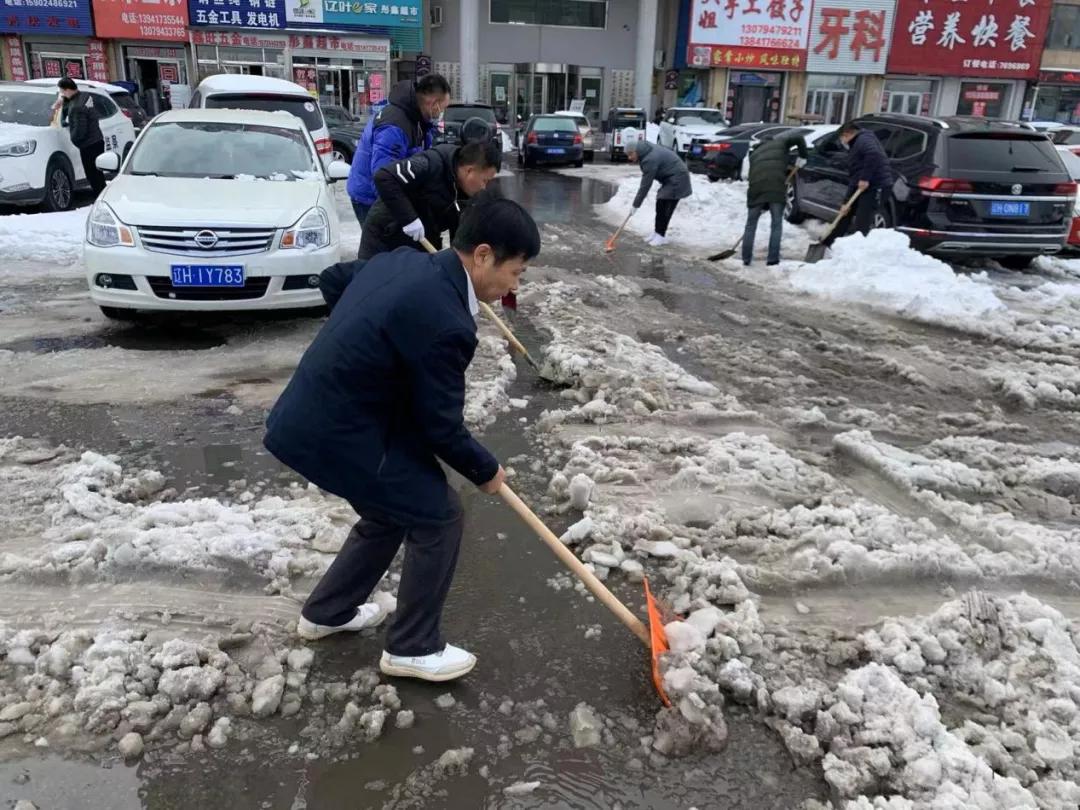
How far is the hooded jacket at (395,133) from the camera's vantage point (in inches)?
203

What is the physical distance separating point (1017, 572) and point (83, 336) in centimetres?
589

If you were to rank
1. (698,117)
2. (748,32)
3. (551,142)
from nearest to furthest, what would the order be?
(551,142) → (698,117) → (748,32)

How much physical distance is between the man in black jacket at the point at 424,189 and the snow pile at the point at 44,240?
4.32 m

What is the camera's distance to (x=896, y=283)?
25.0 feet

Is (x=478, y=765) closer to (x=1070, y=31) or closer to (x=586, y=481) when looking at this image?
(x=586, y=481)

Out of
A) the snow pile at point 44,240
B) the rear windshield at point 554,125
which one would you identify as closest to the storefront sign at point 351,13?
the rear windshield at point 554,125

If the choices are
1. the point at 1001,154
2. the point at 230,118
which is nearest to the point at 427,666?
the point at 230,118

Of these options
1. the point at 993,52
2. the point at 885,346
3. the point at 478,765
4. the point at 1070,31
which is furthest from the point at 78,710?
the point at 1070,31

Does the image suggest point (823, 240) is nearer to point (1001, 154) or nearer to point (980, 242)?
point (980, 242)

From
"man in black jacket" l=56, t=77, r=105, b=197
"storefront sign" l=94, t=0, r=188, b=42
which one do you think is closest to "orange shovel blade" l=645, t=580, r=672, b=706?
"man in black jacket" l=56, t=77, r=105, b=197

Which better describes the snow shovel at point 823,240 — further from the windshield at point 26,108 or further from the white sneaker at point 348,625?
the windshield at point 26,108

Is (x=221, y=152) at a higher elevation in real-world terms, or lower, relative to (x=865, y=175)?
higher

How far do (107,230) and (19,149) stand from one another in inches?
233

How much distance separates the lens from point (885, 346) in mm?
6367
